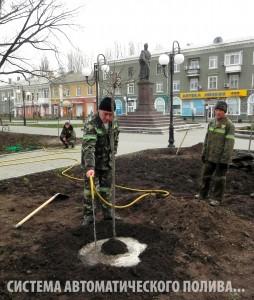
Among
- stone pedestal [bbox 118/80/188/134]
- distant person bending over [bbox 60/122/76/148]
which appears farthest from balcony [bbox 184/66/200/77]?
distant person bending over [bbox 60/122/76/148]

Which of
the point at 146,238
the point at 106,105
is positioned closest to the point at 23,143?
the point at 106,105

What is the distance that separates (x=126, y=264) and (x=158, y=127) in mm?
18360

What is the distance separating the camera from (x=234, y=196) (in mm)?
6188

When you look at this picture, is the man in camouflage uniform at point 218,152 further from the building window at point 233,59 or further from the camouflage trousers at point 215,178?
the building window at point 233,59

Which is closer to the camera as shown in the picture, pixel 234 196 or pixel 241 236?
pixel 241 236

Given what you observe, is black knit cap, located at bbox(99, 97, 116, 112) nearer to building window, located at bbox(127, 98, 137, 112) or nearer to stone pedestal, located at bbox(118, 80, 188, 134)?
stone pedestal, located at bbox(118, 80, 188, 134)

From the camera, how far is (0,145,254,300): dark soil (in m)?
3.34

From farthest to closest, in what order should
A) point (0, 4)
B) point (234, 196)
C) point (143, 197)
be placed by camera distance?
point (0, 4) < point (234, 196) < point (143, 197)

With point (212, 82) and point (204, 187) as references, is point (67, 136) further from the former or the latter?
point (212, 82)

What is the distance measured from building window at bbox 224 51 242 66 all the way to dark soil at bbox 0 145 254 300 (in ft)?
123

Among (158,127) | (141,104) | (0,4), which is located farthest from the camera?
(141,104)

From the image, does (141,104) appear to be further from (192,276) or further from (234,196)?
(192,276)

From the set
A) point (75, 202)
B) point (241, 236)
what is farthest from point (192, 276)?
point (75, 202)

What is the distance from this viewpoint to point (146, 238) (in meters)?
4.22
